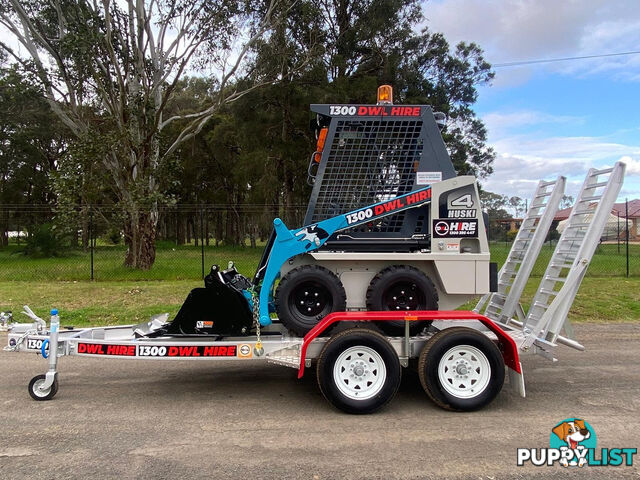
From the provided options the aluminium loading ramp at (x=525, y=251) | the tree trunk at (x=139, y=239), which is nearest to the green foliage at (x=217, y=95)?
the tree trunk at (x=139, y=239)

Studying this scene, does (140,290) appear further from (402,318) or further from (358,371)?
(402,318)

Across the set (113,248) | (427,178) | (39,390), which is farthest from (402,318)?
(113,248)

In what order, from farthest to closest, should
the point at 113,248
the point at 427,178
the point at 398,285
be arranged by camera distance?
the point at 113,248 < the point at 427,178 < the point at 398,285

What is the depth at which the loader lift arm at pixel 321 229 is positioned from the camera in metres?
5.34

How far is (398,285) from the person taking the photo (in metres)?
5.26

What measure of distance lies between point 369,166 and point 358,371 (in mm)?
2282

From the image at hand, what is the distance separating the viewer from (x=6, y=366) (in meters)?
6.46

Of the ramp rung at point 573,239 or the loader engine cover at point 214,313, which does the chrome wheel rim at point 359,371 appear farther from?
the ramp rung at point 573,239

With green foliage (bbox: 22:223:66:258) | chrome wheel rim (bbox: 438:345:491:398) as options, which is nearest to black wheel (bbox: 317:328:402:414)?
chrome wheel rim (bbox: 438:345:491:398)

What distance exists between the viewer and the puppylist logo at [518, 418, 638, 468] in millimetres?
3754

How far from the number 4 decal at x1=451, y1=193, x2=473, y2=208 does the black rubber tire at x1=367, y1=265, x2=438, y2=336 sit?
2.78ft

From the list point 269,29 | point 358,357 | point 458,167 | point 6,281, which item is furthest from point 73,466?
point 458,167

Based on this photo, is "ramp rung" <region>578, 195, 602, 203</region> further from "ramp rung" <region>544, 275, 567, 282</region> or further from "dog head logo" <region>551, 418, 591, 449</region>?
"dog head logo" <region>551, 418, 591, 449</region>

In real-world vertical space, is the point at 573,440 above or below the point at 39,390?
below
